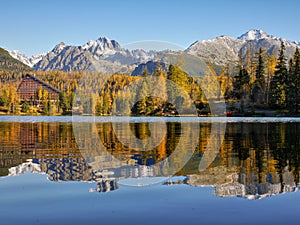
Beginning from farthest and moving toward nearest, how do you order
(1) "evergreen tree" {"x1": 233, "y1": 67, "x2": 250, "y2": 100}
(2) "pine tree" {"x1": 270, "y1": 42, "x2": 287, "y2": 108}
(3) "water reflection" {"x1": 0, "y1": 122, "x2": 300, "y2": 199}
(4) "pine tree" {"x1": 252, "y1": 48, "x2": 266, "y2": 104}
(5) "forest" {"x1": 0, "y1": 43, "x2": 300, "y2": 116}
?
(1) "evergreen tree" {"x1": 233, "y1": 67, "x2": 250, "y2": 100}
(4) "pine tree" {"x1": 252, "y1": 48, "x2": 266, "y2": 104}
(5) "forest" {"x1": 0, "y1": 43, "x2": 300, "y2": 116}
(2) "pine tree" {"x1": 270, "y1": 42, "x2": 287, "y2": 108}
(3) "water reflection" {"x1": 0, "y1": 122, "x2": 300, "y2": 199}

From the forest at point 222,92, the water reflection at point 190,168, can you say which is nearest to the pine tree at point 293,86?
the forest at point 222,92

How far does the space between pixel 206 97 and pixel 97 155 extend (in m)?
106

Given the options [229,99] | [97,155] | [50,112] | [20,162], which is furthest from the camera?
[50,112]

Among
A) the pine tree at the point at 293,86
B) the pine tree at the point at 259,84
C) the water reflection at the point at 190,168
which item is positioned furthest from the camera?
the pine tree at the point at 259,84

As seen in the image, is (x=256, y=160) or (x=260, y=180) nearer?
(x=260, y=180)

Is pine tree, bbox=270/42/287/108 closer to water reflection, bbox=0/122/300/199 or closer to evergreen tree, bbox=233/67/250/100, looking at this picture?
evergreen tree, bbox=233/67/250/100

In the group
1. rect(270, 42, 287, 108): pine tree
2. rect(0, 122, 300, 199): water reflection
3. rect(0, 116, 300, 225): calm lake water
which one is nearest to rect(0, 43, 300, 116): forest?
rect(270, 42, 287, 108): pine tree

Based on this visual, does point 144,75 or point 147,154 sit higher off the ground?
point 144,75

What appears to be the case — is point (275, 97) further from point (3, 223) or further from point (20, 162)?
point (3, 223)

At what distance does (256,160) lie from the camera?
19031 mm

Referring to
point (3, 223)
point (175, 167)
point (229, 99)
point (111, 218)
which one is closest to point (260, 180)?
point (175, 167)

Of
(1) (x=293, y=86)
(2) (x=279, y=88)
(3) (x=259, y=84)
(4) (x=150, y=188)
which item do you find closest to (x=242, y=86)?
(3) (x=259, y=84)

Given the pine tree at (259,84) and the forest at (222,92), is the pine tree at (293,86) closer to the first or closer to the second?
the forest at (222,92)

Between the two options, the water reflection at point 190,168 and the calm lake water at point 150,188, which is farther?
the water reflection at point 190,168
